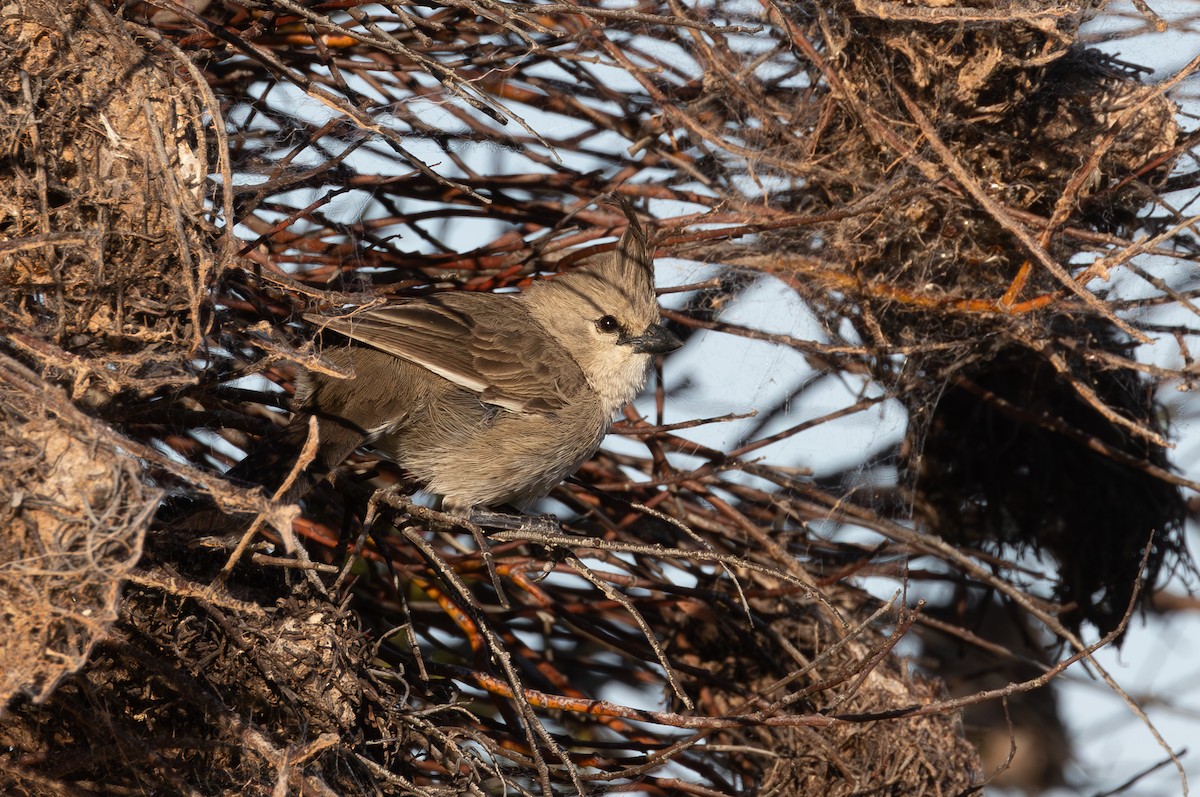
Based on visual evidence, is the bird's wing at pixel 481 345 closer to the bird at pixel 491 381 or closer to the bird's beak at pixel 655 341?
the bird at pixel 491 381

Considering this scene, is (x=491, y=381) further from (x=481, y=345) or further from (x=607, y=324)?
(x=607, y=324)

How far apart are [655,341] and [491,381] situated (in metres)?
0.67

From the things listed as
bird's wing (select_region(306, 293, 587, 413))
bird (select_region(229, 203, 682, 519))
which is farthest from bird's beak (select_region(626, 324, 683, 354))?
bird's wing (select_region(306, 293, 587, 413))

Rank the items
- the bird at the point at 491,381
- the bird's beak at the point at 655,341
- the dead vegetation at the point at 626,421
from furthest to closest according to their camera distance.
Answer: the bird's beak at the point at 655,341
the bird at the point at 491,381
the dead vegetation at the point at 626,421

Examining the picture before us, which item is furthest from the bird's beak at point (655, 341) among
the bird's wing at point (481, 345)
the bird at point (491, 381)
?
the bird's wing at point (481, 345)

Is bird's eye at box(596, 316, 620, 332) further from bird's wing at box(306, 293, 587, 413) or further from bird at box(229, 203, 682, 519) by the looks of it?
bird's wing at box(306, 293, 587, 413)

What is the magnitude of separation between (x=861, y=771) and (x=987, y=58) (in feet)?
7.93

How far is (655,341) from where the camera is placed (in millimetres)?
4336

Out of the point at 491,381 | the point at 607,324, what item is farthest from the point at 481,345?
the point at 607,324

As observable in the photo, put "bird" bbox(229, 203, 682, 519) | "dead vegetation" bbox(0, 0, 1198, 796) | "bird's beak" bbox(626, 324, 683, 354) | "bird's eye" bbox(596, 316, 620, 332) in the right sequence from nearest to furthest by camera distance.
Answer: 1. "dead vegetation" bbox(0, 0, 1198, 796)
2. "bird" bbox(229, 203, 682, 519)
3. "bird's beak" bbox(626, 324, 683, 354)
4. "bird's eye" bbox(596, 316, 620, 332)

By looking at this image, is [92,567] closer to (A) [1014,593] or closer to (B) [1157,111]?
(A) [1014,593]

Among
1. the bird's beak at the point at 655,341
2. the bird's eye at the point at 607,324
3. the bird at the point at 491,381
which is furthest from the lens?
the bird's eye at the point at 607,324

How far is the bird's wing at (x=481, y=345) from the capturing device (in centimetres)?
371

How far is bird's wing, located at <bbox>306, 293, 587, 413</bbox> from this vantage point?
12.2 feet
